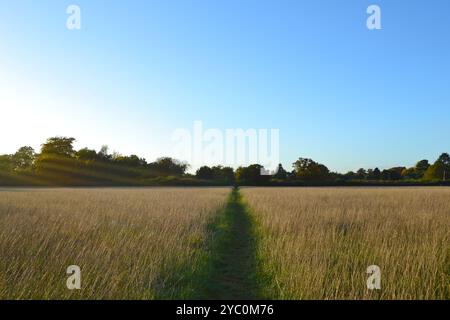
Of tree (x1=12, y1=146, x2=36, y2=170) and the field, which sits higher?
Result: tree (x1=12, y1=146, x2=36, y2=170)

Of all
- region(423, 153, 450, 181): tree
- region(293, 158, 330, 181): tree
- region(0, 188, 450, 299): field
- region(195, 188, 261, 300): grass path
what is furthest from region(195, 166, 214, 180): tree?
region(0, 188, 450, 299): field

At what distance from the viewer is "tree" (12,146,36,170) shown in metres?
115

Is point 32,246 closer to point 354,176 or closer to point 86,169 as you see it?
point 86,169

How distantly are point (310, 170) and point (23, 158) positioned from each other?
289ft

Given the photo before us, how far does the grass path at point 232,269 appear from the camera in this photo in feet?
20.1

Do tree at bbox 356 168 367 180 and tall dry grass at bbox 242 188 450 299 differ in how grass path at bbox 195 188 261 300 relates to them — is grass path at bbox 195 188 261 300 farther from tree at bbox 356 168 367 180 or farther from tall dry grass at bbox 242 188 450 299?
tree at bbox 356 168 367 180

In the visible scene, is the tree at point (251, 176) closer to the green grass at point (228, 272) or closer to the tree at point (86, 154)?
the tree at point (86, 154)

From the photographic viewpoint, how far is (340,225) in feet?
38.2

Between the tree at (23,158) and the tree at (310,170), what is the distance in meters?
82.2

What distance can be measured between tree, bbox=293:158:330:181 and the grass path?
10286 centimetres

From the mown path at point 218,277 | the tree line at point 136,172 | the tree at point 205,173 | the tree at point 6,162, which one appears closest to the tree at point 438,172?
the tree line at point 136,172
